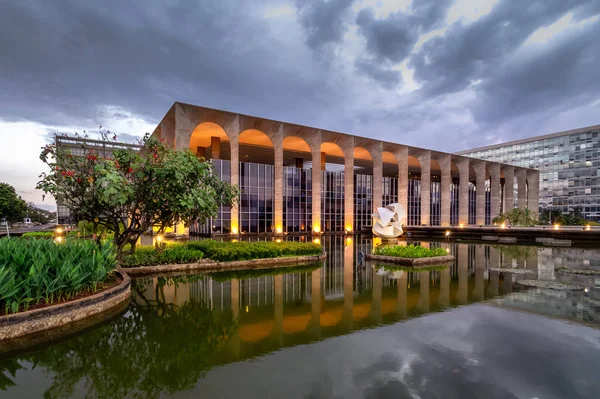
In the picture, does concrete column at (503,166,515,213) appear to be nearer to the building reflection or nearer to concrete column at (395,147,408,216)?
concrete column at (395,147,408,216)

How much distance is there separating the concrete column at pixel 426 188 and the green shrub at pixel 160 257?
154ft

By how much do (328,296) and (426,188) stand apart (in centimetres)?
4885

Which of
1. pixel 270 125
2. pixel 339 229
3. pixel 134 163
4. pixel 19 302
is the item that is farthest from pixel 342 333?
pixel 339 229

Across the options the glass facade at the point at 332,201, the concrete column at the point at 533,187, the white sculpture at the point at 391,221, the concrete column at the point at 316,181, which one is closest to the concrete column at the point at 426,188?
the glass facade at the point at 332,201

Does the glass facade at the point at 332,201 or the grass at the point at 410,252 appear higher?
the glass facade at the point at 332,201

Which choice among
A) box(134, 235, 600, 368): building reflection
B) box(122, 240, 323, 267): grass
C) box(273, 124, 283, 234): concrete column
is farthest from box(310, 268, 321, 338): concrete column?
box(273, 124, 283, 234): concrete column

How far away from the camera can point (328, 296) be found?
10.3 m

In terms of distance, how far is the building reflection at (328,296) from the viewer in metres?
7.32

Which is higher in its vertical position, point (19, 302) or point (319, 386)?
point (19, 302)

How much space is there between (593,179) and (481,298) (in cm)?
11241

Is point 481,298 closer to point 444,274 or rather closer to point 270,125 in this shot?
point 444,274

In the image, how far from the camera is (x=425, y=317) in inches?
328

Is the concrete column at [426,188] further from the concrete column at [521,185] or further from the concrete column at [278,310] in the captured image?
the concrete column at [278,310]

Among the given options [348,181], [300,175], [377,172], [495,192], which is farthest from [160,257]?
[495,192]
